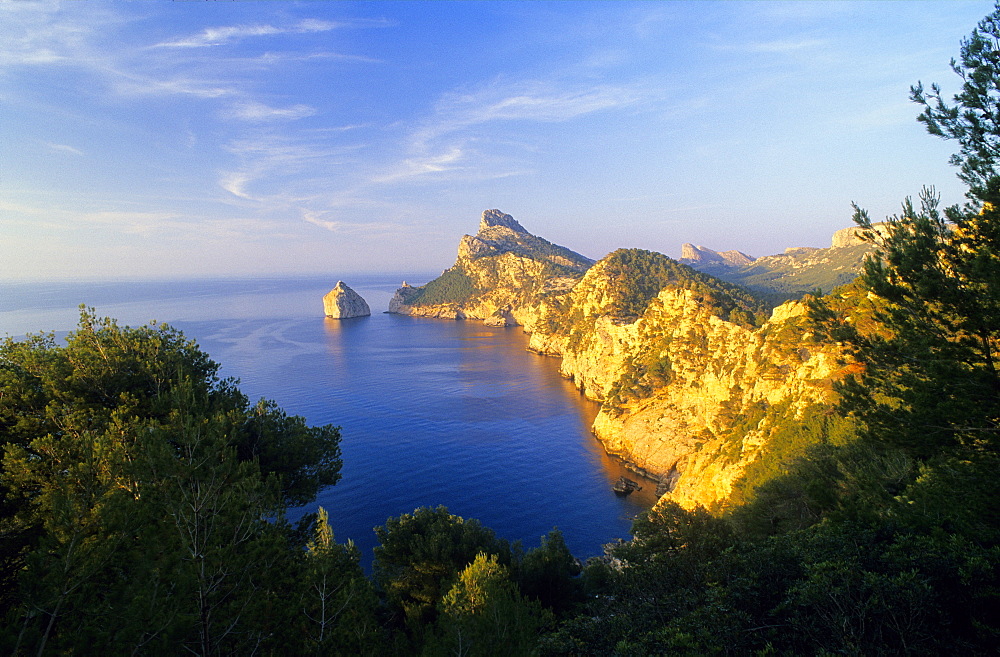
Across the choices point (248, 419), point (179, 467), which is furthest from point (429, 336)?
point (179, 467)

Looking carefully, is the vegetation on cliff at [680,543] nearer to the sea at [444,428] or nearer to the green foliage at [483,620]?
the green foliage at [483,620]

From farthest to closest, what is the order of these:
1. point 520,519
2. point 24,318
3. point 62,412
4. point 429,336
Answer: point 429,336, point 24,318, point 520,519, point 62,412

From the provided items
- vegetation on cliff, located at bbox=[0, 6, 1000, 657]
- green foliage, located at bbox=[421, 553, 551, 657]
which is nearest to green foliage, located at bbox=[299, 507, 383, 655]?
vegetation on cliff, located at bbox=[0, 6, 1000, 657]

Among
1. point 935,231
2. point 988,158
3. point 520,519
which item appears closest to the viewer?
point 988,158

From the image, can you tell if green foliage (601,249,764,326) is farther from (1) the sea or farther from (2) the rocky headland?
(1) the sea

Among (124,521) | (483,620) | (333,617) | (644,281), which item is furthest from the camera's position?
(644,281)

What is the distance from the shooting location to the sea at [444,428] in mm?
46812

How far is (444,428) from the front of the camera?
69.9 meters

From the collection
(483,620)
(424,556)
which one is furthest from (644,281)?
(483,620)

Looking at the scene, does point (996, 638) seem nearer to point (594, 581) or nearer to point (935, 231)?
point (935, 231)

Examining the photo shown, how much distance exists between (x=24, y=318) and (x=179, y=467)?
187893 mm

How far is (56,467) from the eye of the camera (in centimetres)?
1549

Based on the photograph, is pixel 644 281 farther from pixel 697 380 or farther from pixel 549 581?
pixel 549 581

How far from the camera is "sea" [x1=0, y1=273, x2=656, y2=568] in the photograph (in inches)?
1843
